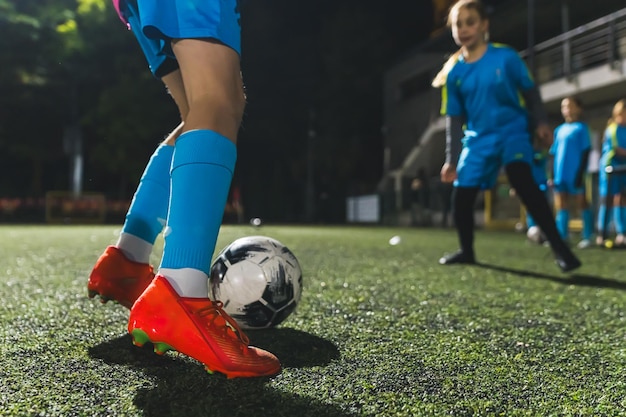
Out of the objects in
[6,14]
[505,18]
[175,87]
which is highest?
[6,14]

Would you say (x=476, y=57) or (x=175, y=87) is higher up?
(x=476, y=57)

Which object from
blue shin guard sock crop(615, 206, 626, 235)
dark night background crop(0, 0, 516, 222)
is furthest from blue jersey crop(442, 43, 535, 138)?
dark night background crop(0, 0, 516, 222)

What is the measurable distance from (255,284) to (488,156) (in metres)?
2.60

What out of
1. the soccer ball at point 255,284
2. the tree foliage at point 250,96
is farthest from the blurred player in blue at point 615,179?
the tree foliage at point 250,96

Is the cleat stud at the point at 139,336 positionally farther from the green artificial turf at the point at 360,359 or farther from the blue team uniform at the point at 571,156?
the blue team uniform at the point at 571,156

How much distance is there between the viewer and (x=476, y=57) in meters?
3.98

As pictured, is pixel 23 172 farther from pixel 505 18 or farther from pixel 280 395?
pixel 280 395

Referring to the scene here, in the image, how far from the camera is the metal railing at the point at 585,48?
42.0 ft

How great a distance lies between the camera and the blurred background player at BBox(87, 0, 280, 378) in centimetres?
129

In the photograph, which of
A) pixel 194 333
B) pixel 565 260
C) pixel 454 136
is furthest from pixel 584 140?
pixel 194 333

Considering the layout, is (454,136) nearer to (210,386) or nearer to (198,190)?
(198,190)

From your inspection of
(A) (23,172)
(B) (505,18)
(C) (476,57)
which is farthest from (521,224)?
(A) (23,172)

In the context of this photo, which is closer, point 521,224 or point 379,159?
point 521,224

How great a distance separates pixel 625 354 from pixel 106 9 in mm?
26317
